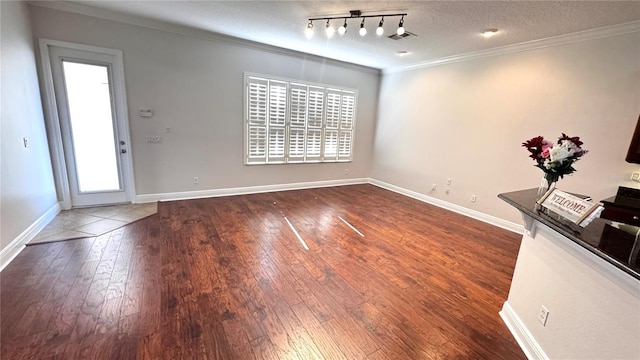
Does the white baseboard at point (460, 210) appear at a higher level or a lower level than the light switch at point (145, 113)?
lower

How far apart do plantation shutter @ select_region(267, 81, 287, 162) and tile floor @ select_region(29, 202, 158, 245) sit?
2.28m

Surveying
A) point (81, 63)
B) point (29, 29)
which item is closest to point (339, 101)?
point (81, 63)

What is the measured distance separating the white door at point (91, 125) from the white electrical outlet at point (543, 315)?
515 cm

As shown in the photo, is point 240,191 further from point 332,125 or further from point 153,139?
point 332,125

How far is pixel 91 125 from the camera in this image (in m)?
3.77

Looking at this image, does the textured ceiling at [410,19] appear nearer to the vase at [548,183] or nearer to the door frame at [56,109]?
the door frame at [56,109]

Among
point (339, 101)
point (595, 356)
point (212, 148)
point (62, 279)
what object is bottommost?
point (62, 279)

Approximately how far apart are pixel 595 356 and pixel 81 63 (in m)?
5.79

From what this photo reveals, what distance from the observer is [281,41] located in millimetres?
4363

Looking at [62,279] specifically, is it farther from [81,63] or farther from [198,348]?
[81,63]

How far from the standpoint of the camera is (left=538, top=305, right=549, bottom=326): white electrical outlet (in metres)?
1.66

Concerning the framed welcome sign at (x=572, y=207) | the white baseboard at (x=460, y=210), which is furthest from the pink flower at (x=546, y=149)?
the white baseboard at (x=460, y=210)

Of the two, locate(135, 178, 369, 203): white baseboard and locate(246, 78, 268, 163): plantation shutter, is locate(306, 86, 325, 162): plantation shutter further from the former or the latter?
locate(246, 78, 268, 163): plantation shutter

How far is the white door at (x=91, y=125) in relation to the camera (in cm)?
353
